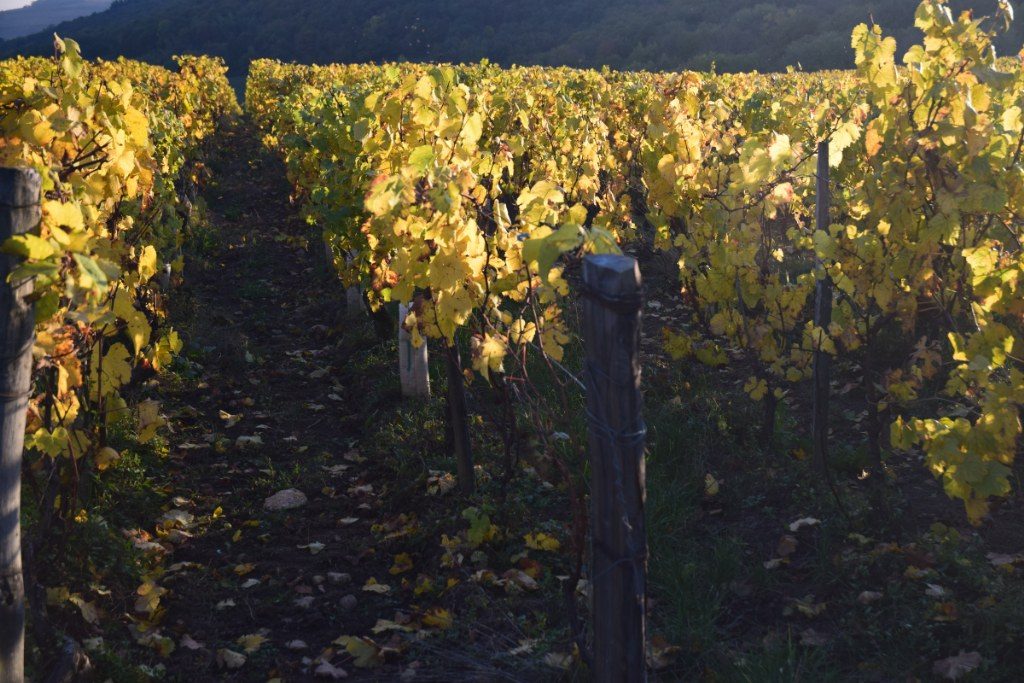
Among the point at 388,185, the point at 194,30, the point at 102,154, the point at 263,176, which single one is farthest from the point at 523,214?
the point at 194,30

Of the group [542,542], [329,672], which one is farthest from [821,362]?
[329,672]

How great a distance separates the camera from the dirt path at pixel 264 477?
130 inches

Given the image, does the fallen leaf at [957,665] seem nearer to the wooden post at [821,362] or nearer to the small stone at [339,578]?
the wooden post at [821,362]

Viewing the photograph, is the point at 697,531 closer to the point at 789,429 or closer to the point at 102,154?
the point at 789,429

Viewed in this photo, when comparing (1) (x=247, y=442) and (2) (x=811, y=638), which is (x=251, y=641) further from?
(2) (x=811, y=638)

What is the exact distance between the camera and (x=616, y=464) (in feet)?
7.09

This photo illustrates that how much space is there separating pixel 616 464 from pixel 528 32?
48642 millimetres

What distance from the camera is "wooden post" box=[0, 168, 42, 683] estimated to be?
7.28ft

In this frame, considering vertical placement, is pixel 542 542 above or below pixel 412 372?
below

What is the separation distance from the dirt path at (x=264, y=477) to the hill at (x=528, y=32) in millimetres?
28394

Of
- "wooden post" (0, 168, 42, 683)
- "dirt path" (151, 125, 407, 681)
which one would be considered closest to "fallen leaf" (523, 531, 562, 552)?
"dirt path" (151, 125, 407, 681)

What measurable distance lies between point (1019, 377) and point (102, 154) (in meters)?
3.13

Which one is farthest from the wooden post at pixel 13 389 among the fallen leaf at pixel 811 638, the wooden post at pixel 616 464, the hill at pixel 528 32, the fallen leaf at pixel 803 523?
the hill at pixel 528 32

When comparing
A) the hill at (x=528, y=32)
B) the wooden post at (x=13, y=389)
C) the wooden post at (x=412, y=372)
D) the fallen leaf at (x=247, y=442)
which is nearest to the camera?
the wooden post at (x=13, y=389)
